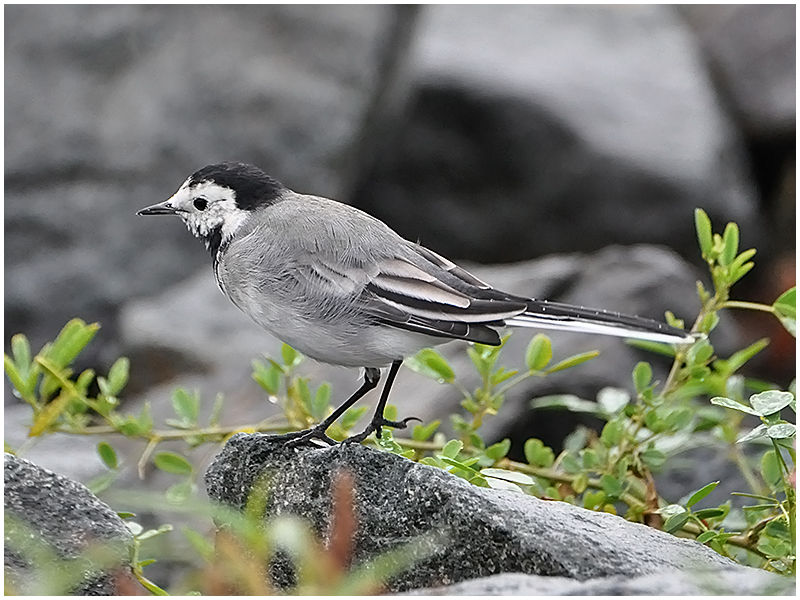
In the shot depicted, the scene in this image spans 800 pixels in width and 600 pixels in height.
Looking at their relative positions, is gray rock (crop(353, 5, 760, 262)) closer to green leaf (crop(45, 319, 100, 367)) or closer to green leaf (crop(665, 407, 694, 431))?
green leaf (crop(665, 407, 694, 431))

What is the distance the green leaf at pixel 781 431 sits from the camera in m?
3.35

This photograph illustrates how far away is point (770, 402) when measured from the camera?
347 centimetres

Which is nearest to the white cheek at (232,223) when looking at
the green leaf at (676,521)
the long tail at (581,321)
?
the long tail at (581,321)

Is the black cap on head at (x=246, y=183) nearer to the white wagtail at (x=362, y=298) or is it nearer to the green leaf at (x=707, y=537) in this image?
the white wagtail at (x=362, y=298)

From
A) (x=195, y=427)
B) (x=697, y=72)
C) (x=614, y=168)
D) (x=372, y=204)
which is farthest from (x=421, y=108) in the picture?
(x=195, y=427)

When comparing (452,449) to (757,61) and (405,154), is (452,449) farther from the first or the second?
(757,61)

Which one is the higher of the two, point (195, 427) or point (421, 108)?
point (421, 108)

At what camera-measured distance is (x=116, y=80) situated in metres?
8.82

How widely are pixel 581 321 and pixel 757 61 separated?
8971 mm

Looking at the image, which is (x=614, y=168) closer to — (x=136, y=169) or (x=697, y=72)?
(x=697, y=72)

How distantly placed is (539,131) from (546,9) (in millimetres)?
2529

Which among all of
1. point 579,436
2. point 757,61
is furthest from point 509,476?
point 757,61

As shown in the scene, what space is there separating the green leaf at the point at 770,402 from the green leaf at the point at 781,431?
0.17ft

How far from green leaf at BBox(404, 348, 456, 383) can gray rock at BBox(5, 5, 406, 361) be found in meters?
4.68
